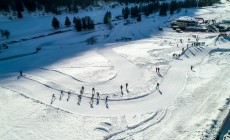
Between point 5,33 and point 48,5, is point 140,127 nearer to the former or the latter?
point 5,33

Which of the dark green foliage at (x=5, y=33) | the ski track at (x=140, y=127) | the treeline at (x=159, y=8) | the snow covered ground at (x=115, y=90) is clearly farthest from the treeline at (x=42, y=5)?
the ski track at (x=140, y=127)

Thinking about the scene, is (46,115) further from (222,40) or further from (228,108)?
(222,40)

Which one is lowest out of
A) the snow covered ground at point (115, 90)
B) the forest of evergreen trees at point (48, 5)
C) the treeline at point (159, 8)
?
the snow covered ground at point (115, 90)

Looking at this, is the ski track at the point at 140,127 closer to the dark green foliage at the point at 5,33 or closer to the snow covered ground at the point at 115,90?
the snow covered ground at the point at 115,90

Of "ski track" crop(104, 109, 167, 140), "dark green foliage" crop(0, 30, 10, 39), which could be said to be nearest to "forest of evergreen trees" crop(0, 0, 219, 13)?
"dark green foliage" crop(0, 30, 10, 39)

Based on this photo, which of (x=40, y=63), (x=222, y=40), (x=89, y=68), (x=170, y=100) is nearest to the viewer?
(x=170, y=100)

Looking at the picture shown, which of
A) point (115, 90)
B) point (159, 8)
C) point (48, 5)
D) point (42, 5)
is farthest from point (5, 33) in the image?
point (159, 8)

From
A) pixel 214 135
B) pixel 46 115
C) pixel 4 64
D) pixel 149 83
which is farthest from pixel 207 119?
pixel 4 64

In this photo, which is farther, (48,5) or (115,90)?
(48,5)
